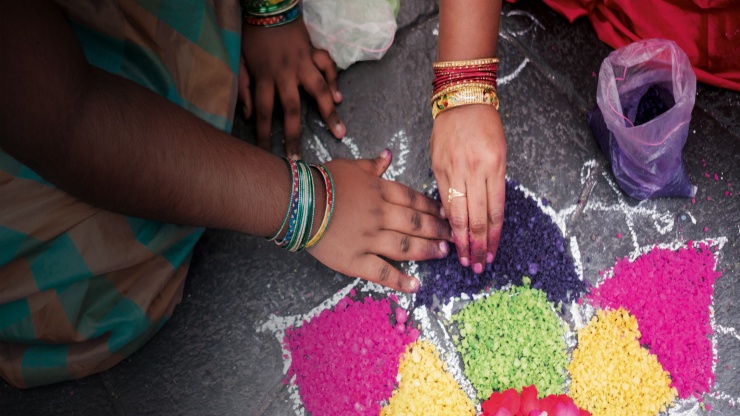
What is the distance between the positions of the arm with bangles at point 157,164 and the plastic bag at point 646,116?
48 centimetres

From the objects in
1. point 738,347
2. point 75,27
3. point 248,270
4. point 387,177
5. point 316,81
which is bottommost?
point 738,347

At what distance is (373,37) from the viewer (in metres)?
1.59

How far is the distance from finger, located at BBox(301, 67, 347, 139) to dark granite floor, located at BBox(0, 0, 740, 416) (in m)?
0.05

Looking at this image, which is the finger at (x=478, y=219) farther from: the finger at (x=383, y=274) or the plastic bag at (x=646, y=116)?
the plastic bag at (x=646, y=116)

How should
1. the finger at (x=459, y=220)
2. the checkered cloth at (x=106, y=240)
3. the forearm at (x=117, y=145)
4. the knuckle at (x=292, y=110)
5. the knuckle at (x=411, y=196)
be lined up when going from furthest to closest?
the knuckle at (x=292, y=110) → the knuckle at (x=411, y=196) → the finger at (x=459, y=220) → the checkered cloth at (x=106, y=240) → the forearm at (x=117, y=145)

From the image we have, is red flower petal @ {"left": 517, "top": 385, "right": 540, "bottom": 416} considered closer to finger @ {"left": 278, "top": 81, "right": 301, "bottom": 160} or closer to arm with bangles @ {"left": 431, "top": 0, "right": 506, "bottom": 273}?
arm with bangles @ {"left": 431, "top": 0, "right": 506, "bottom": 273}

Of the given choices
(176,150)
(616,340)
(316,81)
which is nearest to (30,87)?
(176,150)

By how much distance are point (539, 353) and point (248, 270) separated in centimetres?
72

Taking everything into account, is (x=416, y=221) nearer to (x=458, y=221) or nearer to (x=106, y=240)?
(x=458, y=221)

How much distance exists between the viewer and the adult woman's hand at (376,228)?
133 cm

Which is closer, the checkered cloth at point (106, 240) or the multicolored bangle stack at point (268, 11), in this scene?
the checkered cloth at point (106, 240)

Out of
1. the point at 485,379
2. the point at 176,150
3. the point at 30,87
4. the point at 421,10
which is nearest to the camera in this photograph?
the point at 30,87

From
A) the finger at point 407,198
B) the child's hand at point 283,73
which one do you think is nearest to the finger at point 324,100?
the child's hand at point 283,73

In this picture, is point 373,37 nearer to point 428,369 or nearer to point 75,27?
point 75,27
